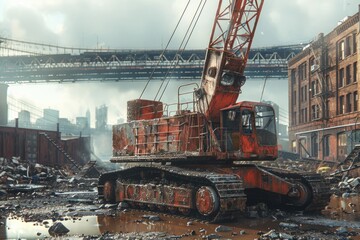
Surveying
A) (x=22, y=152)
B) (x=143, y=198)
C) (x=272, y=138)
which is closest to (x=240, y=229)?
(x=272, y=138)

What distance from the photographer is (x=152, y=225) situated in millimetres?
10891

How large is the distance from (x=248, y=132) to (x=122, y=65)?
55281 mm

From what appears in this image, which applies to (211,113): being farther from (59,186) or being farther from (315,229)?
(59,186)

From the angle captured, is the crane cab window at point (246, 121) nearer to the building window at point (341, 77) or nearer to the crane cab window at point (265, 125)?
the crane cab window at point (265, 125)

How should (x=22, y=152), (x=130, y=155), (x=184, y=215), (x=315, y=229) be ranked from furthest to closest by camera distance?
1. (x=22, y=152)
2. (x=130, y=155)
3. (x=184, y=215)
4. (x=315, y=229)

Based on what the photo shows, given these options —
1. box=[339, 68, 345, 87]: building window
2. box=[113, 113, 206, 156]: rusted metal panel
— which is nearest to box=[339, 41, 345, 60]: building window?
box=[339, 68, 345, 87]: building window

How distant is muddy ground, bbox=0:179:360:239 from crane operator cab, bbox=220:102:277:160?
1.76m

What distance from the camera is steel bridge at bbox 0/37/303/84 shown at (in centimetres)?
6231

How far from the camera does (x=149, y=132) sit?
13.8 meters

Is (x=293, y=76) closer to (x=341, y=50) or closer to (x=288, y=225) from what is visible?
(x=341, y=50)

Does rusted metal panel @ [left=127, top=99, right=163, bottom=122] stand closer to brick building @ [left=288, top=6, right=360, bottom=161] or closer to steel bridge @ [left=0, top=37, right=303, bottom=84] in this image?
brick building @ [left=288, top=6, right=360, bottom=161]

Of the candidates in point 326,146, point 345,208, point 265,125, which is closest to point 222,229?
point 265,125

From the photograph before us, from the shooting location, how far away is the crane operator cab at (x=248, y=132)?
11.7 metres

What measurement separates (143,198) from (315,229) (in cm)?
576
